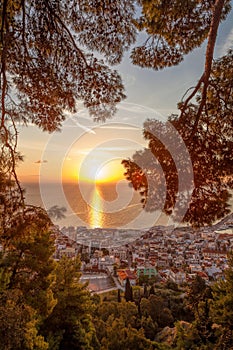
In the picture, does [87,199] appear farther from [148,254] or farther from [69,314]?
[148,254]

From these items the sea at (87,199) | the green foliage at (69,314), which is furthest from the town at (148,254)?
the green foliage at (69,314)

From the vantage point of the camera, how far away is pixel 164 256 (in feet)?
126

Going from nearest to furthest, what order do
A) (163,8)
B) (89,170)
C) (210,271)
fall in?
(163,8), (89,170), (210,271)

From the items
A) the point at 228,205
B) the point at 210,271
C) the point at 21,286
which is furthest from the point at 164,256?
the point at 228,205

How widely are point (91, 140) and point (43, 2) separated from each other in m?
3.51

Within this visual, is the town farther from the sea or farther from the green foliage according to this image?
the green foliage

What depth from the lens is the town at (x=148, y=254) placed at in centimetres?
2867

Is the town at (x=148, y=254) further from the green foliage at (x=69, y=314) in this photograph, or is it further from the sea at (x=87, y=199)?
the green foliage at (x=69, y=314)

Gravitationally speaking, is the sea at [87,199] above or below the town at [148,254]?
above

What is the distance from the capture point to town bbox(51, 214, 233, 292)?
28.7 m

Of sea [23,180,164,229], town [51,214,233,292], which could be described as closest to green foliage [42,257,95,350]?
sea [23,180,164,229]

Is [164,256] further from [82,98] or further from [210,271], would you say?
[82,98]

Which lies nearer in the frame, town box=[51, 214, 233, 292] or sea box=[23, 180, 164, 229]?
sea box=[23, 180, 164, 229]

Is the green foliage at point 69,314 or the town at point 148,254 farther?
the town at point 148,254
